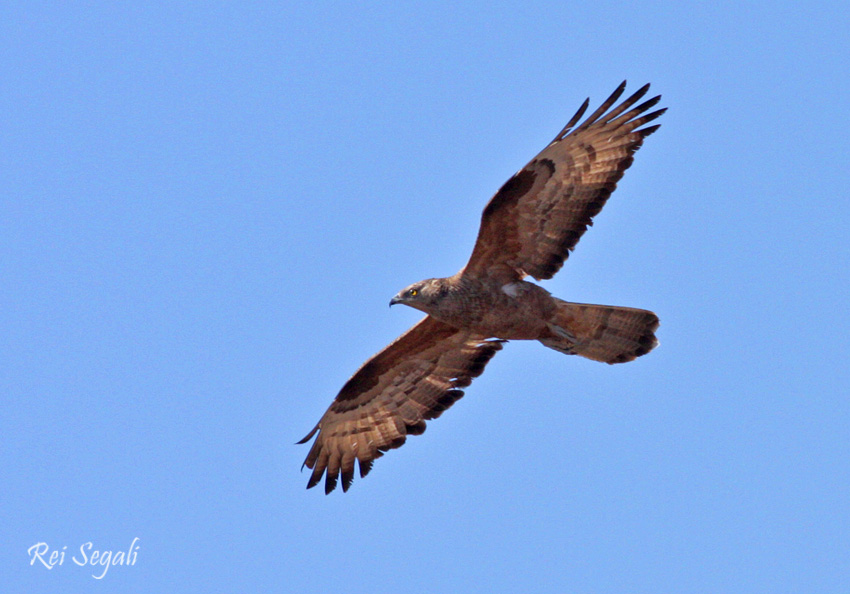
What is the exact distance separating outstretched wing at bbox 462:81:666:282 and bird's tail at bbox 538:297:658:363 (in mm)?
554

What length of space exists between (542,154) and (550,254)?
45.4 inches

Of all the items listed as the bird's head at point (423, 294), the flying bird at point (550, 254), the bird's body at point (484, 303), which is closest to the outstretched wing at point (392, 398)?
the flying bird at point (550, 254)

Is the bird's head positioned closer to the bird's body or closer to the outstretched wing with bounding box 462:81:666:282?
the bird's body

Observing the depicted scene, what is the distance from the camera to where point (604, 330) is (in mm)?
14375

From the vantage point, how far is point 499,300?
1420 cm

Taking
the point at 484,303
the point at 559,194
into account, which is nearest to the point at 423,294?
the point at 484,303

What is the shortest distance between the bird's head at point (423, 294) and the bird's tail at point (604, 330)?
1.34 metres

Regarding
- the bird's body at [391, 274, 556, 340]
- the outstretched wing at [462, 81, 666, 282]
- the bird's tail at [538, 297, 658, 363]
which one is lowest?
the bird's tail at [538, 297, 658, 363]

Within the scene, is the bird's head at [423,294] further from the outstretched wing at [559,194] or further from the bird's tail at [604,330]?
the bird's tail at [604,330]

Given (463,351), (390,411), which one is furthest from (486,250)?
(390,411)

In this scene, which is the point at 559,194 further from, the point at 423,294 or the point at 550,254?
the point at 423,294

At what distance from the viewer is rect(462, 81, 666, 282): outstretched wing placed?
46.0 ft

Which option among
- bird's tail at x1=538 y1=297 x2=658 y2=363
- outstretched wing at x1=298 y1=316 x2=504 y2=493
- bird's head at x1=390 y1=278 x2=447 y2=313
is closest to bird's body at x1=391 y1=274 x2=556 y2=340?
bird's head at x1=390 y1=278 x2=447 y2=313

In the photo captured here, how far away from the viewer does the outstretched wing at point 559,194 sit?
1403 cm
